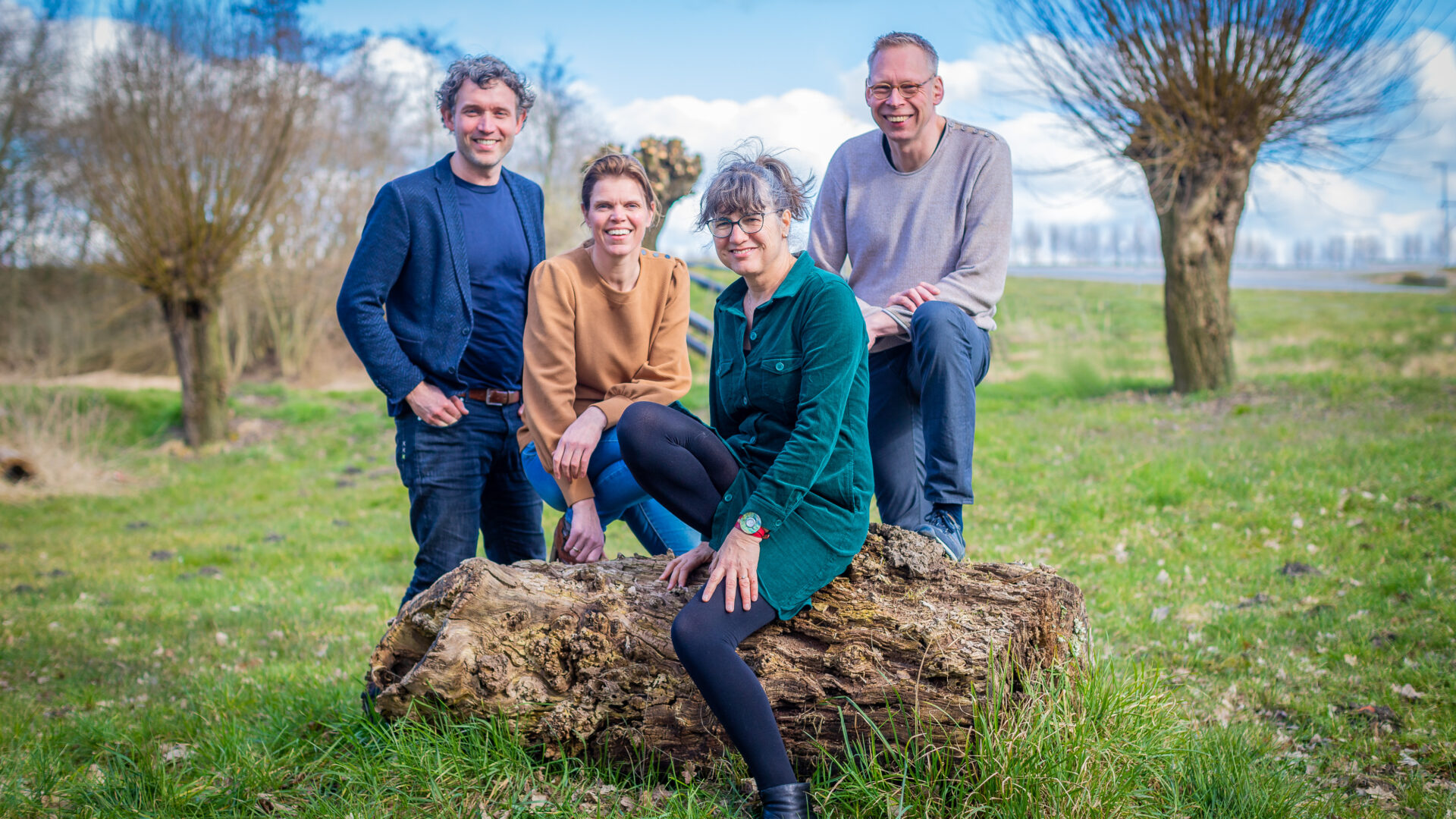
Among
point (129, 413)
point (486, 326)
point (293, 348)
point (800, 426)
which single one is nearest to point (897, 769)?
point (800, 426)

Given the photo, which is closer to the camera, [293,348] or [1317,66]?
[1317,66]

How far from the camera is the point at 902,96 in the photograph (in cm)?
363

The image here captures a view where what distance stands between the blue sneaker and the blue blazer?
207 cm

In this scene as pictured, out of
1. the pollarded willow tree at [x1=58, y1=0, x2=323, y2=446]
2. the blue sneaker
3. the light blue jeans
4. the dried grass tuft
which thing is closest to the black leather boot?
the blue sneaker

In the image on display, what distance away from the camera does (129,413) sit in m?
15.6

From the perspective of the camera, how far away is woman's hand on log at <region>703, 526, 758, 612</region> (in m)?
2.75

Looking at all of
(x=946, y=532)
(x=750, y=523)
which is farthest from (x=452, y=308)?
(x=946, y=532)

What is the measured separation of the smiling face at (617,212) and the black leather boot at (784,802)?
1.97m

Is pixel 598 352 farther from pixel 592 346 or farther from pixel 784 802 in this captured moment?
pixel 784 802

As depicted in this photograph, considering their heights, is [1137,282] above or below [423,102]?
below

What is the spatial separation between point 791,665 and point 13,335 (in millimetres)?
24417

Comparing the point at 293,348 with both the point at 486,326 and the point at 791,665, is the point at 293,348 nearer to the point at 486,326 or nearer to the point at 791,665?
the point at 486,326

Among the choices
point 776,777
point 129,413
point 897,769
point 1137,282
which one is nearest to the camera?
point 776,777

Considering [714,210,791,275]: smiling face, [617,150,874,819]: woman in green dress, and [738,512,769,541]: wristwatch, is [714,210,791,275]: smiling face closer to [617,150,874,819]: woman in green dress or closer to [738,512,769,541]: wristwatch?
[617,150,874,819]: woman in green dress
